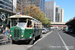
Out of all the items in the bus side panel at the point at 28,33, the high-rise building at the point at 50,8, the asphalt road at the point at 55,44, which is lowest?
the asphalt road at the point at 55,44

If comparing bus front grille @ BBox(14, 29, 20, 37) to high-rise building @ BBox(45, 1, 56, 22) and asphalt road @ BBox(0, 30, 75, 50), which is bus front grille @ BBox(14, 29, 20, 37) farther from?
high-rise building @ BBox(45, 1, 56, 22)

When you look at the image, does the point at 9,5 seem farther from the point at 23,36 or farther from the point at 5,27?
the point at 23,36

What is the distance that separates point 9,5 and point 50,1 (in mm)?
134386

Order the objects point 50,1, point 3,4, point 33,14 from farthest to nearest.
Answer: point 50,1 → point 3,4 → point 33,14

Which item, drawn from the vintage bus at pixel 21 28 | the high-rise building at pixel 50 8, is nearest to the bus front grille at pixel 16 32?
the vintage bus at pixel 21 28

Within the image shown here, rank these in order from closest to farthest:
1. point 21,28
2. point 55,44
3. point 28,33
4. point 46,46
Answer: point 46,46 < point 21,28 < point 28,33 < point 55,44

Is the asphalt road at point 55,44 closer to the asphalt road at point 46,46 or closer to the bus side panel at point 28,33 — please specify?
the asphalt road at point 46,46

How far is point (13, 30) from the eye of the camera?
414 inches

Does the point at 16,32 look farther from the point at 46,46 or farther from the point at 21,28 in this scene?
the point at 46,46

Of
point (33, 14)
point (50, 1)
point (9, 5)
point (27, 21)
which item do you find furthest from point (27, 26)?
point (50, 1)

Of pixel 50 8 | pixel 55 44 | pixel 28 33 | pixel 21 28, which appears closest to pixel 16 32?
pixel 21 28

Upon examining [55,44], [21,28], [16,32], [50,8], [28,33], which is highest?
[50,8]

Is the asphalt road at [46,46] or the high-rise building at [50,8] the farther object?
the high-rise building at [50,8]

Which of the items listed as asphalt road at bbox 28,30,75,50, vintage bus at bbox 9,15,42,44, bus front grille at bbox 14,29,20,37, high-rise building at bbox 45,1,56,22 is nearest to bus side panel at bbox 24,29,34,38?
vintage bus at bbox 9,15,42,44
